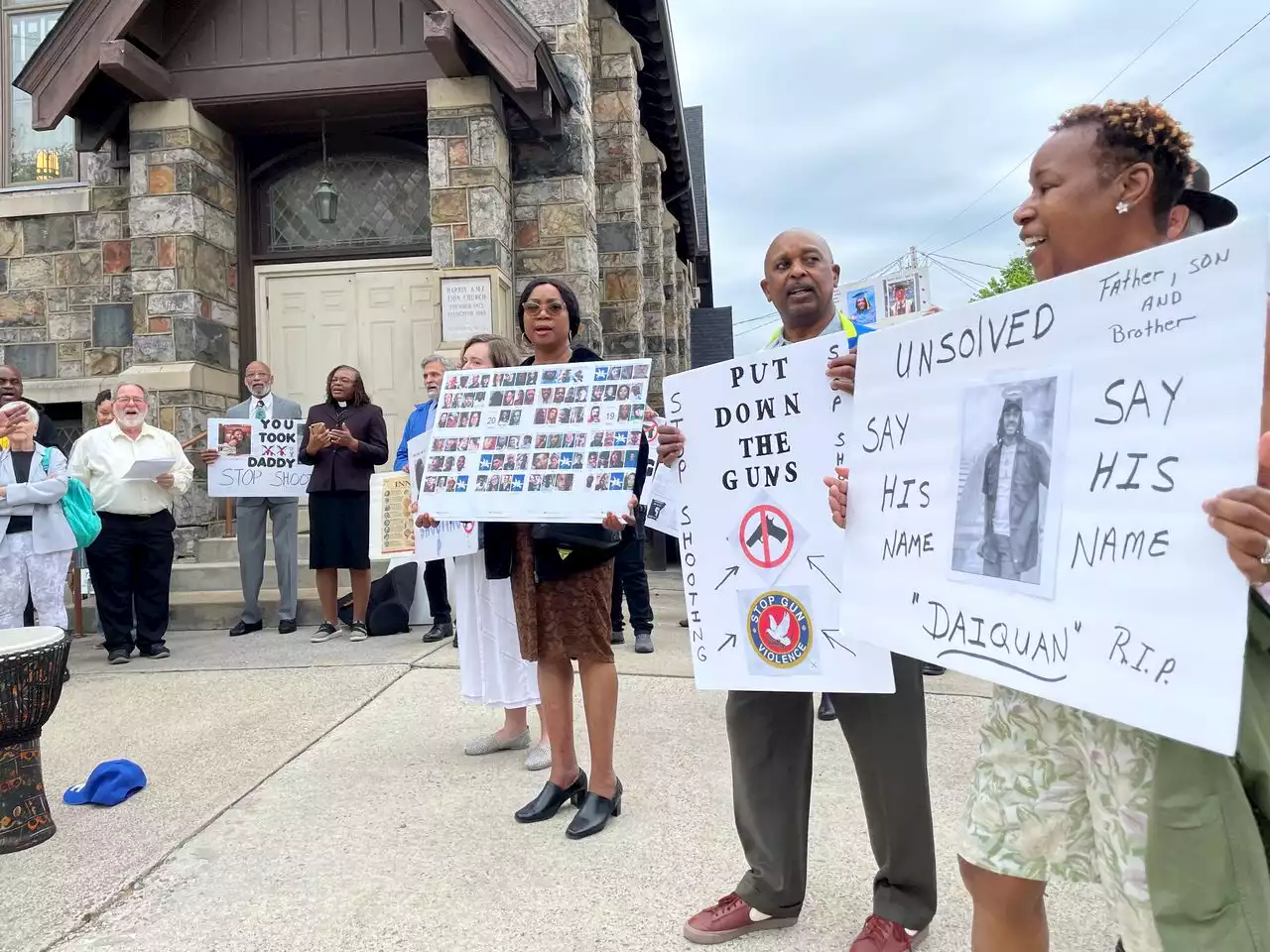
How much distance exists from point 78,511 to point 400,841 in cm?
359

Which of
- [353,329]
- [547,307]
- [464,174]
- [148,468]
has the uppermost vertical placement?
[464,174]

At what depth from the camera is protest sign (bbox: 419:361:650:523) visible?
273 centimetres

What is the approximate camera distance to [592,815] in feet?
9.32

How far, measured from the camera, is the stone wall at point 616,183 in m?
10.2

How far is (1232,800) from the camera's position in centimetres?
113

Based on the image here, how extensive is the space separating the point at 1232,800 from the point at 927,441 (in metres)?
0.73

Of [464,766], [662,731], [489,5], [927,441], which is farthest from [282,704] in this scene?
[489,5]

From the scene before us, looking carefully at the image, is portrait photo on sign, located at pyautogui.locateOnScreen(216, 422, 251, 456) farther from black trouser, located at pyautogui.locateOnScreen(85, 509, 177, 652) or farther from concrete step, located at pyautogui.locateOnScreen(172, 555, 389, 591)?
concrete step, located at pyautogui.locateOnScreen(172, 555, 389, 591)

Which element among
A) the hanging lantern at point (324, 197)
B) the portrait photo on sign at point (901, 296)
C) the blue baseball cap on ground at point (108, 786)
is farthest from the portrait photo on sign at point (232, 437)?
the portrait photo on sign at point (901, 296)

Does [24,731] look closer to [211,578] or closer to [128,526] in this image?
[128,526]

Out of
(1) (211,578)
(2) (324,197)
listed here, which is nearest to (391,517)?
(1) (211,578)

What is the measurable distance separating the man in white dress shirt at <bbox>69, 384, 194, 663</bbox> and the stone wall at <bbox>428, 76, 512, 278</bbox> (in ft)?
8.97

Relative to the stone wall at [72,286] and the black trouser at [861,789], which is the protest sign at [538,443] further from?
the stone wall at [72,286]

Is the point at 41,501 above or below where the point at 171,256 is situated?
below
